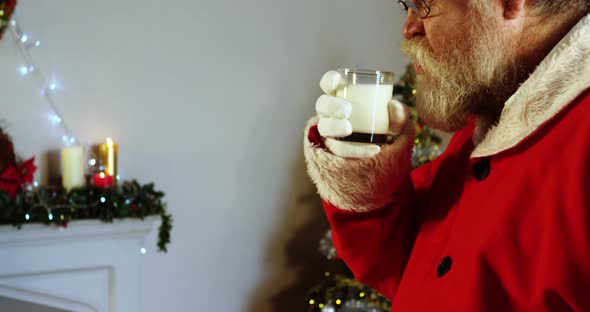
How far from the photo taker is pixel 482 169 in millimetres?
1054

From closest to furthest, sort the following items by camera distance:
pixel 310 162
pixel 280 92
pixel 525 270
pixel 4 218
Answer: pixel 525 270
pixel 310 162
pixel 4 218
pixel 280 92

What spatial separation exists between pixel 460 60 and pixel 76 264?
1.77m

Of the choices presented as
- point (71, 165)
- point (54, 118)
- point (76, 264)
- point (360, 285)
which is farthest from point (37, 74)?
point (360, 285)

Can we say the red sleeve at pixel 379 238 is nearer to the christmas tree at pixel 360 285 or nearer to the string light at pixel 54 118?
the christmas tree at pixel 360 285

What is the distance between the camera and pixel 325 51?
3166 millimetres

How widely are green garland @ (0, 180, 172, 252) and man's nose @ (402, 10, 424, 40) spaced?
4.92ft

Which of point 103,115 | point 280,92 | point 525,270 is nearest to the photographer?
point 525,270

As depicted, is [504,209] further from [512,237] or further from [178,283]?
[178,283]

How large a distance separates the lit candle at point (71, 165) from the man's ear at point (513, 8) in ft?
5.80

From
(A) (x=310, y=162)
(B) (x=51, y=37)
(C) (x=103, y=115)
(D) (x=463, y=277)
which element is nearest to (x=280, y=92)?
(C) (x=103, y=115)

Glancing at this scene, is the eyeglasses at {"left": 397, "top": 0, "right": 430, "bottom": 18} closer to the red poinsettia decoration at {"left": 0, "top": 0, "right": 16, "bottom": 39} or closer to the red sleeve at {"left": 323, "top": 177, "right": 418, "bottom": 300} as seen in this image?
the red sleeve at {"left": 323, "top": 177, "right": 418, "bottom": 300}

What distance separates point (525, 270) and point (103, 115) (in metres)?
1.99

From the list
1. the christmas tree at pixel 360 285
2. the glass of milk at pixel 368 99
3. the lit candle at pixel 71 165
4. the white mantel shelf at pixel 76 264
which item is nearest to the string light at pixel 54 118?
the lit candle at pixel 71 165

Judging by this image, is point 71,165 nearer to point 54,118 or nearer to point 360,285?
point 54,118
